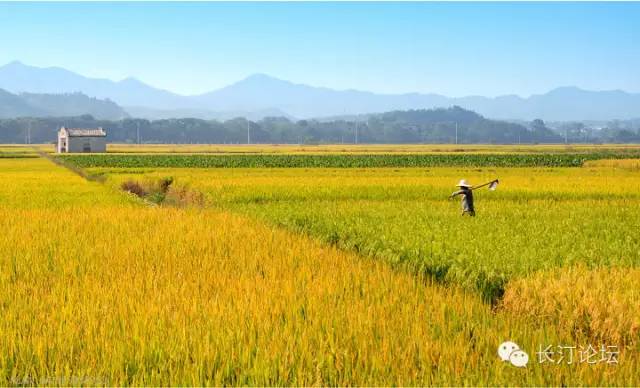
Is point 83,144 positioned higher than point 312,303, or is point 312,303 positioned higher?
point 83,144

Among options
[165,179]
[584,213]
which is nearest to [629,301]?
[584,213]

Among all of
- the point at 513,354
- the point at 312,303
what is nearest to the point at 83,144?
the point at 312,303

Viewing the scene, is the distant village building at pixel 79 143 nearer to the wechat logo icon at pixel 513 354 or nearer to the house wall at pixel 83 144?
the house wall at pixel 83 144

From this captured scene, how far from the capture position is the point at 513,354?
472 centimetres

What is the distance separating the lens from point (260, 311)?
230 inches

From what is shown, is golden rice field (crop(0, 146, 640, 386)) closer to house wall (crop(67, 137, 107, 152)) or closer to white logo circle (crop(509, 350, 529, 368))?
white logo circle (crop(509, 350, 529, 368))

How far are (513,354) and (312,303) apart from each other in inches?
77.7

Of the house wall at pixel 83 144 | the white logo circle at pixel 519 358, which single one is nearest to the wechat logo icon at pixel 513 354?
the white logo circle at pixel 519 358

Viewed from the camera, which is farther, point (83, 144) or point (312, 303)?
point (83, 144)

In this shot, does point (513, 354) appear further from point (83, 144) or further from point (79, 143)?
point (79, 143)

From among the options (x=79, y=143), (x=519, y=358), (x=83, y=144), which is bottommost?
(x=519, y=358)

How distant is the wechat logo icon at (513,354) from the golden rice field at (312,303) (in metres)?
0.08

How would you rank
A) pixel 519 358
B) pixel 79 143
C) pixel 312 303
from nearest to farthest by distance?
pixel 519 358, pixel 312 303, pixel 79 143

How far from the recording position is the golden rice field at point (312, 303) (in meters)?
4.60
